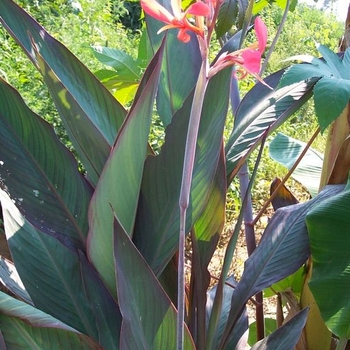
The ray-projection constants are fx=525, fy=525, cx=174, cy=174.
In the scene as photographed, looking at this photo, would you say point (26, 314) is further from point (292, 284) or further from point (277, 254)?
point (292, 284)

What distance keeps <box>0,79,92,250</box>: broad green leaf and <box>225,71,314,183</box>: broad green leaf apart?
0.81ft

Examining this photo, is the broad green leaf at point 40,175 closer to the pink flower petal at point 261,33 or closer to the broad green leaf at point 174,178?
the broad green leaf at point 174,178

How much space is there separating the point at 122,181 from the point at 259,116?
319 mm

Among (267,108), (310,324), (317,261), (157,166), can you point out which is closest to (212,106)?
(157,166)

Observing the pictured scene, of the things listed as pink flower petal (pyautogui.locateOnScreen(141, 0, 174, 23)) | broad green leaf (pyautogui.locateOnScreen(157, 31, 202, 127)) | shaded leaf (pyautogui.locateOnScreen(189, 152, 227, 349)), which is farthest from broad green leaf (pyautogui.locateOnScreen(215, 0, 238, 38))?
pink flower petal (pyautogui.locateOnScreen(141, 0, 174, 23))

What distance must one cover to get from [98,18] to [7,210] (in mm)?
3079

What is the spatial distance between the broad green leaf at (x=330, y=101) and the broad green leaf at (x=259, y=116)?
14 cm

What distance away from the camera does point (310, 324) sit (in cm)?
98

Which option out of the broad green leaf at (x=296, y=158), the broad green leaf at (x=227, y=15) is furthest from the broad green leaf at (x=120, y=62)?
the broad green leaf at (x=227, y=15)

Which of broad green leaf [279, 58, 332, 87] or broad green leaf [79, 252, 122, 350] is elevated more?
broad green leaf [279, 58, 332, 87]

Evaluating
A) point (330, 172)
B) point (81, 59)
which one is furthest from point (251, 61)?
point (81, 59)

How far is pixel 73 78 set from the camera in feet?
2.68

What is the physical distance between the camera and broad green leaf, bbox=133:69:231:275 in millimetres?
698

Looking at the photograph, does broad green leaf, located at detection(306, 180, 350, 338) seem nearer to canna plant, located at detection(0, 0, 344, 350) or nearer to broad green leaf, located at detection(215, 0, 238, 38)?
canna plant, located at detection(0, 0, 344, 350)
